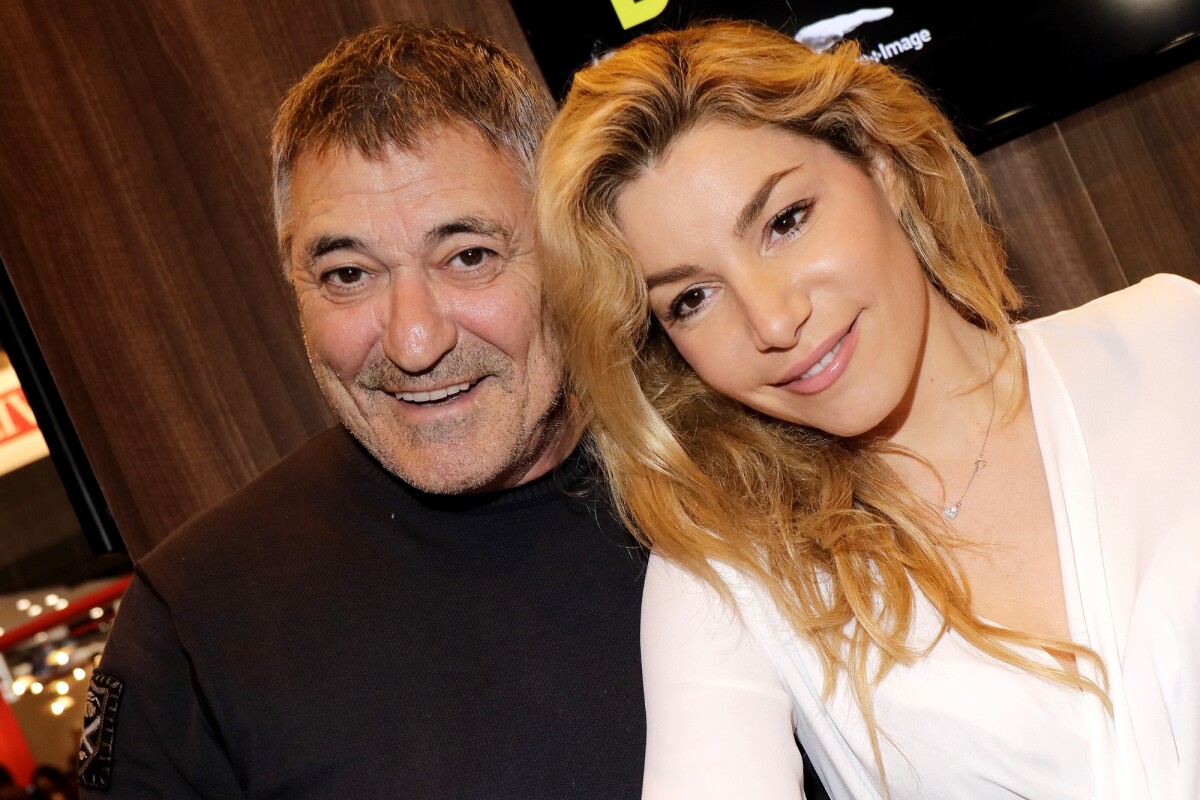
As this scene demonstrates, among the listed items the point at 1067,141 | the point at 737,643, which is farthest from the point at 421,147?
the point at 1067,141

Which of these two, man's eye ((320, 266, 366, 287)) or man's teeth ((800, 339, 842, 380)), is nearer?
man's teeth ((800, 339, 842, 380))

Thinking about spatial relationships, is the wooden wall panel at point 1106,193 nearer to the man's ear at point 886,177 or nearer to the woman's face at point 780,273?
the man's ear at point 886,177

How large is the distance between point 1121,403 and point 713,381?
1.83 feet

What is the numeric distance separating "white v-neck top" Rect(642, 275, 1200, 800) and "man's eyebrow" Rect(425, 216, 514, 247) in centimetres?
56

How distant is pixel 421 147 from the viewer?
1755mm

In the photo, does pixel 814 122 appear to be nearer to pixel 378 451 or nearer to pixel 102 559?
pixel 378 451

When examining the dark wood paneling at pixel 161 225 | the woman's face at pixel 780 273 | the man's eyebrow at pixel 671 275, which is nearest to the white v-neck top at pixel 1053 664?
the woman's face at pixel 780 273

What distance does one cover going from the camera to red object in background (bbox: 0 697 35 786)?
14.7 feet

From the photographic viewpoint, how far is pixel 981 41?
209cm

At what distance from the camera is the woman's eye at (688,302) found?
5.19ft

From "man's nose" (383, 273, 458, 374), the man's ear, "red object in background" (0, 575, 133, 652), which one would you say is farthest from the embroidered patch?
the man's ear

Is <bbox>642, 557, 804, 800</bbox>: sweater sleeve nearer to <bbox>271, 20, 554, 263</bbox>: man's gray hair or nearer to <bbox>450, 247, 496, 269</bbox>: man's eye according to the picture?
<bbox>450, 247, 496, 269</bbox>: man's eye

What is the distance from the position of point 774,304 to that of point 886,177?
37 centimetres

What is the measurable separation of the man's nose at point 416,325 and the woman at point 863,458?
0.18 meters
